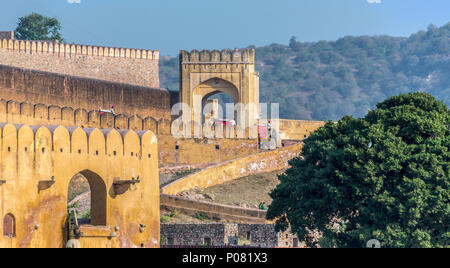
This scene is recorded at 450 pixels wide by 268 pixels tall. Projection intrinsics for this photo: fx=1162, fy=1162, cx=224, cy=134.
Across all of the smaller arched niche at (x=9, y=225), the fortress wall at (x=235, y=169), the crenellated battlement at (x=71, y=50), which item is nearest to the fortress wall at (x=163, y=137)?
the fortress wall at (x=235, y=169)

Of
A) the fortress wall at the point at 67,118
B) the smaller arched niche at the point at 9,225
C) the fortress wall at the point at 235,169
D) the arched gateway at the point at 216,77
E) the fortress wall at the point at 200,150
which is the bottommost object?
the smaller arched niche at the point at 9,225

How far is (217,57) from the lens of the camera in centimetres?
3759

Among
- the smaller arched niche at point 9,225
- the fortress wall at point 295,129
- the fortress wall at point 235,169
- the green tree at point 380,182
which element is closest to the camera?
the smaller arched niche at point 9,225

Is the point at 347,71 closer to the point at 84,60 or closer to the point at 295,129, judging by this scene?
the point at 84,60

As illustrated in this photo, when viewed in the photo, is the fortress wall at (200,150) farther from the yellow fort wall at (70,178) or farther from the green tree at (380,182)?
the yellow fort wall at (70,178)

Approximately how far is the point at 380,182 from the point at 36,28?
30760 mm

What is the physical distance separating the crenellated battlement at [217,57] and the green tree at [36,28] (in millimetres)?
13980

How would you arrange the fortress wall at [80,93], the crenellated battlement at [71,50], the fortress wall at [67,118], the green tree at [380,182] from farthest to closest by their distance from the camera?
the crenellated battlement at [71,50], the fortress wall at [80,93], the fortress wall at [67,118], the green tree at [380,182]

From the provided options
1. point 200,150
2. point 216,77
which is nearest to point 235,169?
point 200,150

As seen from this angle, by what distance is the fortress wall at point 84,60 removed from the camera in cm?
3994

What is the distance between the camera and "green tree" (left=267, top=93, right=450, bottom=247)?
858 inches

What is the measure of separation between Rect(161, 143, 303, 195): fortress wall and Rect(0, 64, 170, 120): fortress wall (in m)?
3.62

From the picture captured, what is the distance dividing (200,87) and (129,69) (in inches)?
204
